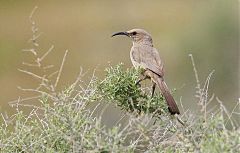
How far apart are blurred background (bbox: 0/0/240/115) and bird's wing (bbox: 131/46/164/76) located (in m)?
5.96

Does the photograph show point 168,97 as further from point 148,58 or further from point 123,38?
point 123,38

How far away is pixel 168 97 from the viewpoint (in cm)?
527

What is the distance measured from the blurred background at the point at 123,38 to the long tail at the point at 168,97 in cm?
642

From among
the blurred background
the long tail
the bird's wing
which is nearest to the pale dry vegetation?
the long tail

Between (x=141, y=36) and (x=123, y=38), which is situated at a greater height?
(x=141, y=36)

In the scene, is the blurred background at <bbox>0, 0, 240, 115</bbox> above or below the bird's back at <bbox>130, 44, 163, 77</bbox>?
below

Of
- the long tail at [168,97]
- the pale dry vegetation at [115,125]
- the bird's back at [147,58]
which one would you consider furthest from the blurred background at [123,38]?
the pale dry vegetation at [115,125]

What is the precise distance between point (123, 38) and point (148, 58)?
16.0 m

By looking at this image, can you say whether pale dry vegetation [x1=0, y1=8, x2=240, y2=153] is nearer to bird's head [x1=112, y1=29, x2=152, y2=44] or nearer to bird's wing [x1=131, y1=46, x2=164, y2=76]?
bird's wing [x1=131, y1=46, x2=164, y2=76]

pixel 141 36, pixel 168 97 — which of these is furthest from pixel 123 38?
pixel 168 97

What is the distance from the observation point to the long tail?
4991 mm

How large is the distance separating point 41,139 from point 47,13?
1990cm

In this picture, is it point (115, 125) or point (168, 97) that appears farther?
point (168, 97)

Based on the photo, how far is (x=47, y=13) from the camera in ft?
79.7
